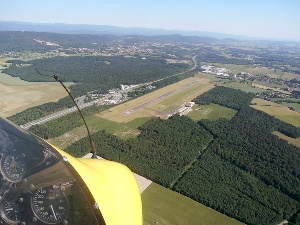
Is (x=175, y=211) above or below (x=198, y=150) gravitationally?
above

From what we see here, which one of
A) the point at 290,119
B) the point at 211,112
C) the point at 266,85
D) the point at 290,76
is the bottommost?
the point at 290,76

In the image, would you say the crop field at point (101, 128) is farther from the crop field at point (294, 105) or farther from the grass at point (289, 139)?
the crop field at point (294, 105)

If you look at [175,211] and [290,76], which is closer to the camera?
[175,211]

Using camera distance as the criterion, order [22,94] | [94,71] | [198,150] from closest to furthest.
→ [198,150]
[22,94]
[94,71]

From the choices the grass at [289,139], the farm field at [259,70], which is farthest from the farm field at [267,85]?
the grass at [289,139]

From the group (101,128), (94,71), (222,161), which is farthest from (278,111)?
(94,71)

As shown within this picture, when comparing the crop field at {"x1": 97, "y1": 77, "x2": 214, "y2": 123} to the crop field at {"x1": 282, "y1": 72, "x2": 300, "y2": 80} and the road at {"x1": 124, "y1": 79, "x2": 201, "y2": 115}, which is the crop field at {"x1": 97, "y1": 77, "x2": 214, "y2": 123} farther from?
the crop field at {"x1": 282, "y1": 72, "x2": 300, "y2": 80}

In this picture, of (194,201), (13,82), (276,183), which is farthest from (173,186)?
(13,82)

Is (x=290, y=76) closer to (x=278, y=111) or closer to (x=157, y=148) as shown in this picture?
(x=278, y=111)
